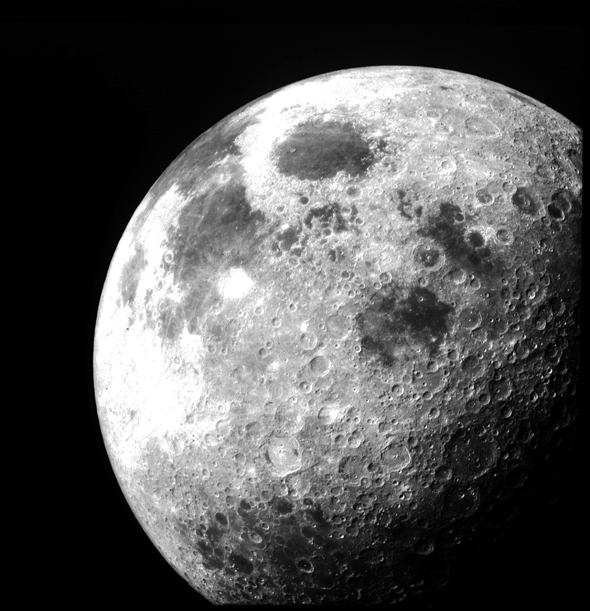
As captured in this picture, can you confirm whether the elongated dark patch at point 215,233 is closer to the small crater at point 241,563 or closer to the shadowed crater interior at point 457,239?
the shadowed crater interior at point 457,239

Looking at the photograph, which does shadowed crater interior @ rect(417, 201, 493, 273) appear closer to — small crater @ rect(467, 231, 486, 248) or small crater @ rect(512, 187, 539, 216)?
small crater @ rect(467, 231, 486, 248)

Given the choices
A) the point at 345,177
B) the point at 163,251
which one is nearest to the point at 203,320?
the point at 163,251

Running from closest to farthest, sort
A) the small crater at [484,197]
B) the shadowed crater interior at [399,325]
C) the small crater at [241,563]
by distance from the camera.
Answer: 1. the shadowed crater interior at [399,325]
2. the small crater at [484,197]
3. the small crater at [241,563]

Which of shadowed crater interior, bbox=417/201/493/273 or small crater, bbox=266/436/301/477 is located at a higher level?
shadowed crater interior, bbox=417/201/493/273

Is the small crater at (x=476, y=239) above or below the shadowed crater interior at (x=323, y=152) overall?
below

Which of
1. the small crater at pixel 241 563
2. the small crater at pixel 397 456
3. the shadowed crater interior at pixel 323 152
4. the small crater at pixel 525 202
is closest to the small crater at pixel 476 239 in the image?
the small crater at pixel 525 202

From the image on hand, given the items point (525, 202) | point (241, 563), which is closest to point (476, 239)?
point (525, 202)

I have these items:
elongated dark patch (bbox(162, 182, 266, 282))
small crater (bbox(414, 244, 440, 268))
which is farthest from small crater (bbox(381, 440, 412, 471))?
elongated dark patch (bbox(162, 182, 266, 282))

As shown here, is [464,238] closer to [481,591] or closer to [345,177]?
[345,177]

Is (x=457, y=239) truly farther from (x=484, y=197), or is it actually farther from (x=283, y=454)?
(x=283, y=454)
